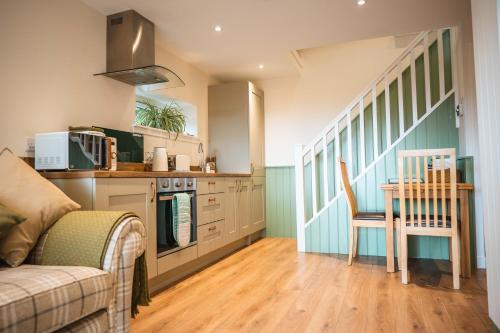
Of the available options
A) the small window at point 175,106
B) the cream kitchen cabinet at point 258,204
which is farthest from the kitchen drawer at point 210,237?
the small window at point 175,106

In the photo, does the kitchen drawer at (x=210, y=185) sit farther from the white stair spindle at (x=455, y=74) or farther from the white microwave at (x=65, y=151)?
the white stair spindle at (x=455, y=74)

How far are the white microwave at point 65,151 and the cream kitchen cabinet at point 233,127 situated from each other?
234 cm

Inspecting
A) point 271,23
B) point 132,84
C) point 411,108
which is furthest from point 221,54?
point 411,108

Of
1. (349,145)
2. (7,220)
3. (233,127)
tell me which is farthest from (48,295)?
(233,127)

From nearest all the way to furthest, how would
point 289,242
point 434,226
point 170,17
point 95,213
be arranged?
point 95,213, point 434,226, point 170,17, point 289,242

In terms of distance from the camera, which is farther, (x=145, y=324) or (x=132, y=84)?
(x=132, y=84)

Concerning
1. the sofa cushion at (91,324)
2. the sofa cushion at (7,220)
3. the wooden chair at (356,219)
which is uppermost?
the sofa cushion at (7,220)

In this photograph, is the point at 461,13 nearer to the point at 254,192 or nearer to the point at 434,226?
the point at 434,226

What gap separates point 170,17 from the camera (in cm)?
290

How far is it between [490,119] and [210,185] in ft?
7.44

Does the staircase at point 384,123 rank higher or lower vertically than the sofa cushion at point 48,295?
higher

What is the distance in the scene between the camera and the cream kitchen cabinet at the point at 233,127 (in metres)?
4.32

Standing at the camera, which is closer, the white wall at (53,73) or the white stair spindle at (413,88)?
the white wall at (53,73)

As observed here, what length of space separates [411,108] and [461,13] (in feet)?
3.65
